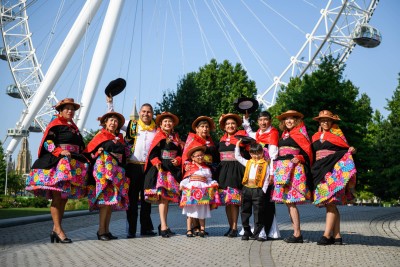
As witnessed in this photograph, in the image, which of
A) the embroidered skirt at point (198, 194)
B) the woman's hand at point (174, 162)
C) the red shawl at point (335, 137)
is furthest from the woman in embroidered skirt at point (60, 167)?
the red shawl at point (335, 137)

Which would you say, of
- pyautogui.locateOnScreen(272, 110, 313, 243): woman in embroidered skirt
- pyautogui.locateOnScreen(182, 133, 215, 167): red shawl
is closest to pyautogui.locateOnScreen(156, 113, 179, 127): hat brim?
pyautogui.locateOnScreen(182, 133, 215, 167): red shawl

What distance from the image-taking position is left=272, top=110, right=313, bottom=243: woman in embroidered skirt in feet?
28.2

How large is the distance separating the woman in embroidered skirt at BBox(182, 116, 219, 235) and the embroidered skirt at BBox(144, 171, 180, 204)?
13.8 inches

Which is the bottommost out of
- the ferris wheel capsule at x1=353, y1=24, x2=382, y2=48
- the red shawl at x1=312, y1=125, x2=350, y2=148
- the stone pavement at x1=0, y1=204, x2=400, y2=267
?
the stone pavement at x1=0, y1=204, x2=400, y2=267

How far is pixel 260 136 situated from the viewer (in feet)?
31.4

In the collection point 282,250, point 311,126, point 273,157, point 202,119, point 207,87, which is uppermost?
point 207,87

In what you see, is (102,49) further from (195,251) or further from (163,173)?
(195,251)

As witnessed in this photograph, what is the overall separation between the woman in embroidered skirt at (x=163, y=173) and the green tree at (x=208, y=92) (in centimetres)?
2209

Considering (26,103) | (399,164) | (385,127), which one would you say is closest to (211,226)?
(399,164)

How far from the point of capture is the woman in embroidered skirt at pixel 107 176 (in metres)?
8.87

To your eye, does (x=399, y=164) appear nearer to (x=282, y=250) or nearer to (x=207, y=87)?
(x=207, y=87)

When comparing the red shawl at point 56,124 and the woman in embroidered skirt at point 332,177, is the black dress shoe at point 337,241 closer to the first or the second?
the woman in embroidered skirt at point 332,177

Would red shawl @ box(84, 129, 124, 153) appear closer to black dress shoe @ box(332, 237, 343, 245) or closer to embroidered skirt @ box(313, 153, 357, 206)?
embroidered skirt @ box(313, 153, 357, 206)

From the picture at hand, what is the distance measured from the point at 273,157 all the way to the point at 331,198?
1.30m
